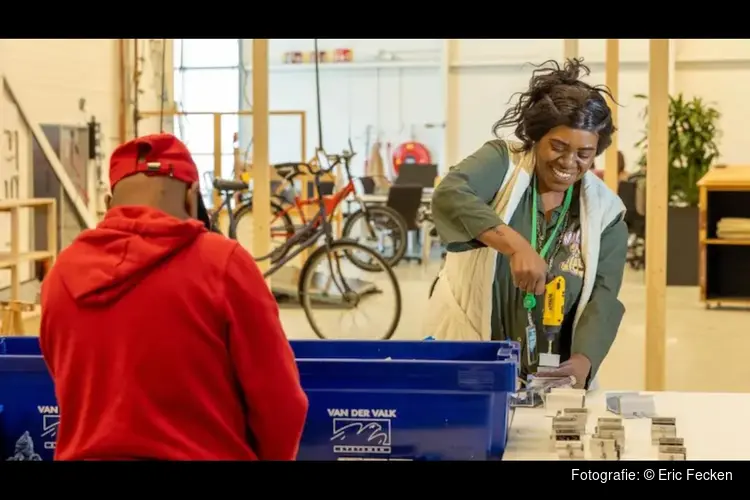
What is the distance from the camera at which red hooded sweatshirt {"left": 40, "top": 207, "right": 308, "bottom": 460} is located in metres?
1.45

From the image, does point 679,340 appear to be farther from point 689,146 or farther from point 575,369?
point 575,369

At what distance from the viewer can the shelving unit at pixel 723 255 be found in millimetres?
8133

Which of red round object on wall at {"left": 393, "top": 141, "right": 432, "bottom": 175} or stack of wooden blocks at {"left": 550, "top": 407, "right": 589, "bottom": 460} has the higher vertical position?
red round object on wall at {"left": 393, "top": 141, "right": 432, "bottom": 175}

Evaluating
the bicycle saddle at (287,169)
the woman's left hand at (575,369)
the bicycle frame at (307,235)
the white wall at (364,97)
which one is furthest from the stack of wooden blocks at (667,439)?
the white wall at (364,97)

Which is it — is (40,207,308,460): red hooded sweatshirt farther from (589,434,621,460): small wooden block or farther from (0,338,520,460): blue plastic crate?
(589,434,621,460): small wooden block

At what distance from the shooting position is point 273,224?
8.77 meters

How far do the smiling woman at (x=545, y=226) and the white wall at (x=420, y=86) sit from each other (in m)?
11.3

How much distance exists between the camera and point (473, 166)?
98.2 inches

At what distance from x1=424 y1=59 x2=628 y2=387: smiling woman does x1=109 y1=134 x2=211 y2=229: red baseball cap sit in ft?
3.18

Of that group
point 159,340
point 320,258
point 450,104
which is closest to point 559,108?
point 159,340

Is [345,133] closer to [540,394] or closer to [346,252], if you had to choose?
[346,252]

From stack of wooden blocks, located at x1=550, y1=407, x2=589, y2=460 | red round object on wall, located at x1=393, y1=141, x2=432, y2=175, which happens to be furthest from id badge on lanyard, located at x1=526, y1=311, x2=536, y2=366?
red round object on wall, located at x1=393, y1=141, x2=432, y2=175

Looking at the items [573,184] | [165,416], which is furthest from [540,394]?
[165,416]

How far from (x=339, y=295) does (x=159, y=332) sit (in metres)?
5.65
